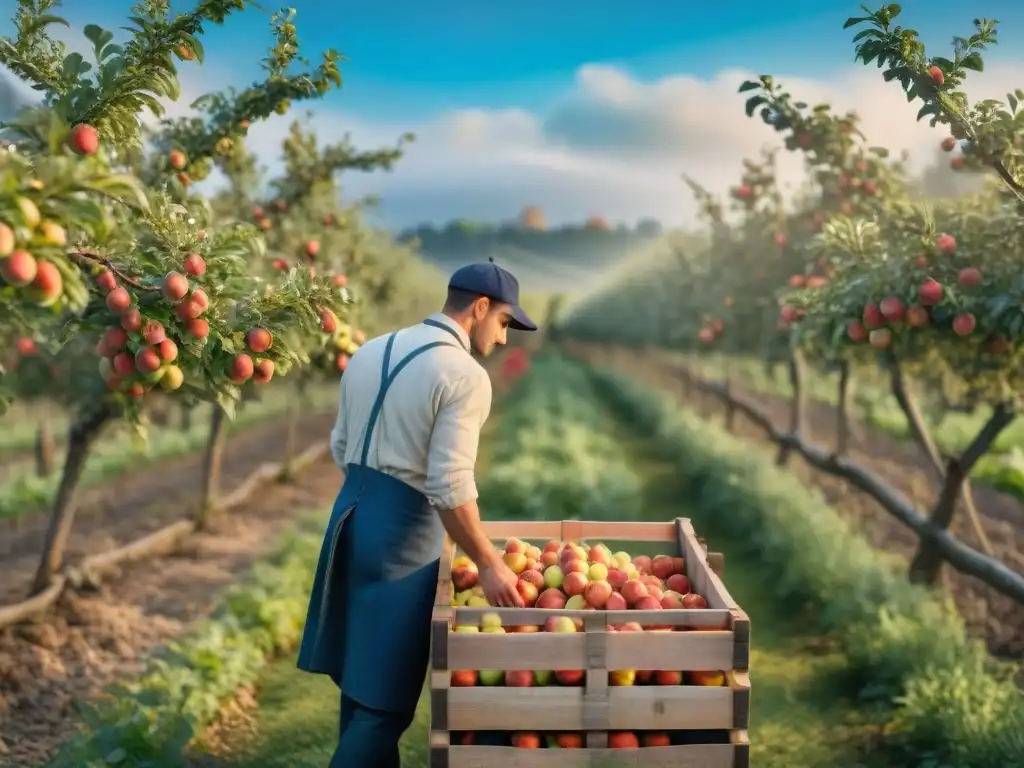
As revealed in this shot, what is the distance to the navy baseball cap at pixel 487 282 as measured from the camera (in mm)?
3580

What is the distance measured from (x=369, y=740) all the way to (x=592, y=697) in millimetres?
927

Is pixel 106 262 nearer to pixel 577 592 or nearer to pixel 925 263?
pixel 577 592

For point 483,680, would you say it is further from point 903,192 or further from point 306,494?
point 306,494

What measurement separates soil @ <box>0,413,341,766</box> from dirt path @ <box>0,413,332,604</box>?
0.06 ft

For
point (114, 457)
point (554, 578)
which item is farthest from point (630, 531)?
point (114, 457)

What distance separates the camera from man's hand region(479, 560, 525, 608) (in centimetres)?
342

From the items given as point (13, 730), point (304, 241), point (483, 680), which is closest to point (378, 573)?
point (483, 680)

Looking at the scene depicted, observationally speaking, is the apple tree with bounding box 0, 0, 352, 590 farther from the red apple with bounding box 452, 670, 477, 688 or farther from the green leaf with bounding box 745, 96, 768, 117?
the green leaf with bounding box 745, 96, 768, 117

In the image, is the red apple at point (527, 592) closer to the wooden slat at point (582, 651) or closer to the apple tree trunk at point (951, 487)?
the wooden slat at point (582, 651)

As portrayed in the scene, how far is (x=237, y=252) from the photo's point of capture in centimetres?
390

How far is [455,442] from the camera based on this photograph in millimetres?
3342

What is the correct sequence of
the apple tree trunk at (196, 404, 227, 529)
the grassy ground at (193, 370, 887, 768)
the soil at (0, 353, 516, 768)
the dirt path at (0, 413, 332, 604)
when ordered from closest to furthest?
1. the grassy ground at (193, 370, 887, 768)
2. the soil at (0, 353, 516, 768)
3. the dirt path at (0, 413, 332, 604)
4. the apple tree trunk at (196, 404, 227, 529)

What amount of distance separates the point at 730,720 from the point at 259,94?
13.4 feet

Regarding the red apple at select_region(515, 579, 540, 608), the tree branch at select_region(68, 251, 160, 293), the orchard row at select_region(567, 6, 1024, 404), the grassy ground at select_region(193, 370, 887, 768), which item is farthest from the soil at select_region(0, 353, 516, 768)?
the orchard row at select_region(567, 6, 1024, 404)
